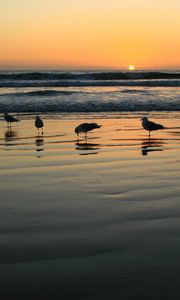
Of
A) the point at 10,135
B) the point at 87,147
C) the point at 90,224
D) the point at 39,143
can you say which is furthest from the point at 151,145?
the point at 90,224

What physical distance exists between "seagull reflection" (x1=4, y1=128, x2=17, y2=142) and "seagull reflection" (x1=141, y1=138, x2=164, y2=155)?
3.14 metres

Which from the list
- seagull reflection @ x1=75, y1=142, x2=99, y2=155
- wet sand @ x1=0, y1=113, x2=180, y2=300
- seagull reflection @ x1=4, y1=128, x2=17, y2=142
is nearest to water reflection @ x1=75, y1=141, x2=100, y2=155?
seagull reflection @ x1=75, y1=142, x2=99, y2=155

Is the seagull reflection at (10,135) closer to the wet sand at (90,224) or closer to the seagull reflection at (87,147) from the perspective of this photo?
the seagull reflection at (87,147)

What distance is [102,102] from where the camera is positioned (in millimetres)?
21625

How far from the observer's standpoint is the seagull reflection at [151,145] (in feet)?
30.5

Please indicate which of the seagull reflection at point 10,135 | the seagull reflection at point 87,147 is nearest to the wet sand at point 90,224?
the seagull reflection at point 87,147

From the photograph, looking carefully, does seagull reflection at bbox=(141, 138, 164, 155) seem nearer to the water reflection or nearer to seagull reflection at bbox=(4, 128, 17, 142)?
the water reflection

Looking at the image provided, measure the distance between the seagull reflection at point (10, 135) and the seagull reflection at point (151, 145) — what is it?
3139mm

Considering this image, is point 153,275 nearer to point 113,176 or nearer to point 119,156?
point 113,176

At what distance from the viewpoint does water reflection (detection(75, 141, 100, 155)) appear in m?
9.17

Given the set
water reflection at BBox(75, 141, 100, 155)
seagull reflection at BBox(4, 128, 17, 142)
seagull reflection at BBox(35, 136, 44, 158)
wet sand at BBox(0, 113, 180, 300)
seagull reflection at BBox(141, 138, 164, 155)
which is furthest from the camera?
seagull reflection at BBox(4, 128, 17, 142)

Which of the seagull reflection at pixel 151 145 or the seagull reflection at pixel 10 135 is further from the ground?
the seagull reflection at pixel 10 135

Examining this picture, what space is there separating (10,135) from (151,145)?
3952 mm

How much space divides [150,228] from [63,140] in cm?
701
